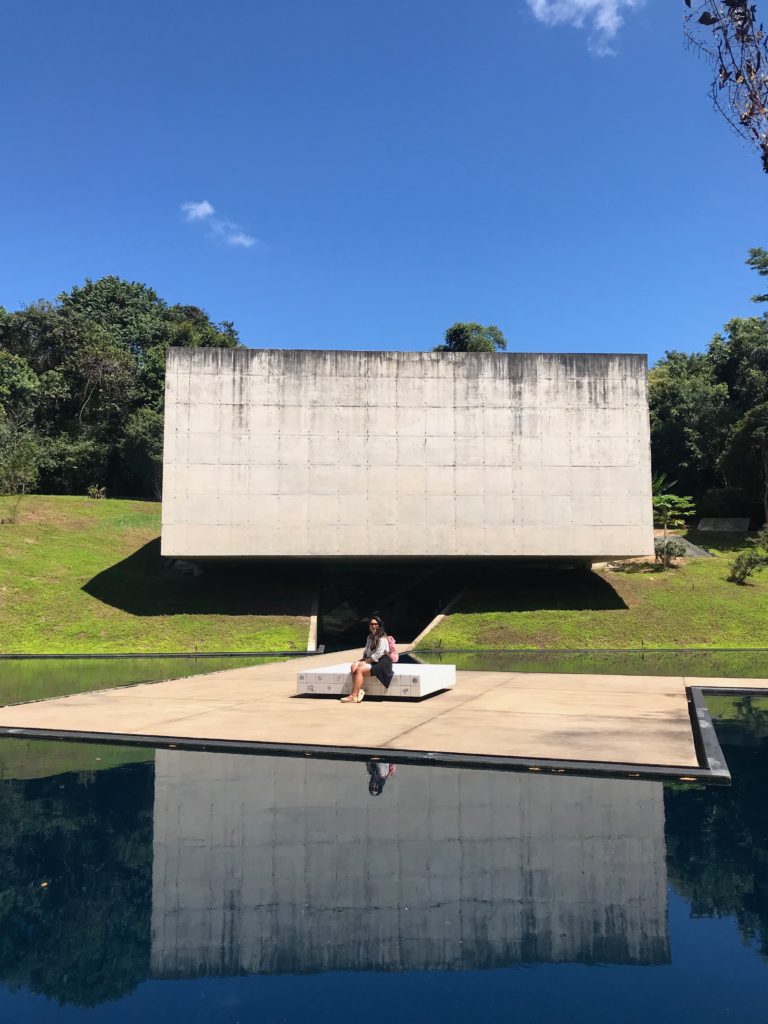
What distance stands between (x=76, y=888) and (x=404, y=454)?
25147 mm

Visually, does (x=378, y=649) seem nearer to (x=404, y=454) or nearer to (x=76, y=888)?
(x=76, y=888)

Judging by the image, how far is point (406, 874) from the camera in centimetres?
443

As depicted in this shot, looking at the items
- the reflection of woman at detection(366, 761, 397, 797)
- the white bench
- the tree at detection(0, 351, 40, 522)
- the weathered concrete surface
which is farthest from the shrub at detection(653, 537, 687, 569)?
the tree at detection(0, 351, 40, 522)

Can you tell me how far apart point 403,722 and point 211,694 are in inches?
178

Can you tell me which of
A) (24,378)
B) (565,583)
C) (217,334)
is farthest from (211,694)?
(217,334)

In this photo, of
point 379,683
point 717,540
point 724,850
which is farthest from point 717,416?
point 724,850

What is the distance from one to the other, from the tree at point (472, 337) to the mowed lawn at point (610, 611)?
34672 mm

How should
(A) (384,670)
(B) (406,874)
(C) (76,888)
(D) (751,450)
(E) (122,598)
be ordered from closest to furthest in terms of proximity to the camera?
(C) (76,888), (B) (406,874), (A) (384,670), (E) (122,598), (D) (751,450)

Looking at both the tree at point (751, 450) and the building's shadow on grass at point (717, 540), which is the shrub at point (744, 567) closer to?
the building's shadow on grass at point (717, 540)

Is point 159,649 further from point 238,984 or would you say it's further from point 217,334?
point 217,334

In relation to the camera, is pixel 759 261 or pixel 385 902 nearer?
pixel 385 902

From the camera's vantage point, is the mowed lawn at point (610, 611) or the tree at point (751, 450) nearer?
the mowed lawn at point (610, 611)

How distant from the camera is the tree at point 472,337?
64812mm

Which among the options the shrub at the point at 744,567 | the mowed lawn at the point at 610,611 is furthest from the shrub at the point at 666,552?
the shrub at the point at 744,567
